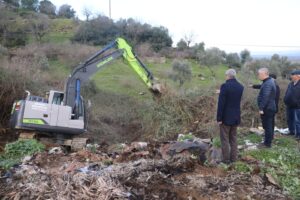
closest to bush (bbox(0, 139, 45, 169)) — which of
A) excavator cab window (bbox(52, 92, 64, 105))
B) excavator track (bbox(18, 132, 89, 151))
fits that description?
excavator track (bbox(18, 132, 89, 151))

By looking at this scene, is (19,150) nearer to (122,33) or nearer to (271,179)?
(271,179)

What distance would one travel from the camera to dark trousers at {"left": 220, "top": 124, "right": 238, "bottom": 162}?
7272mm

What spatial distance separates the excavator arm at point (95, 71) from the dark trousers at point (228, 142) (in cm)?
528

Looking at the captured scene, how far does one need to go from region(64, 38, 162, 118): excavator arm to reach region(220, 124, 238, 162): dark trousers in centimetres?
528

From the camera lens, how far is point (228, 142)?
733 centimetres

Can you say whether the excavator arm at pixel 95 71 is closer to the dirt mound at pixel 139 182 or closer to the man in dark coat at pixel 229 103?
the dirt mound at pixel 139 182

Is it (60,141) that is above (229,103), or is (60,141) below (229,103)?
below

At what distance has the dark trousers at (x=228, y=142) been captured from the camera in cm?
727

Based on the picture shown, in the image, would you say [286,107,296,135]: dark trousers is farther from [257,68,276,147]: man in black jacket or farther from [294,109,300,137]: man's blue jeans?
[257,68,276,147]: man in black jacket

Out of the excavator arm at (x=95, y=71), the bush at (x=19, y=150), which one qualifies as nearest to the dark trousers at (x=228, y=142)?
the bush at (x=19, y=150)

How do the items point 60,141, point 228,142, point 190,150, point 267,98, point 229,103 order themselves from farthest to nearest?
1. point 60,141
2. point 267,98
3. point 190,150
4. point 228,142
5. point 229,103

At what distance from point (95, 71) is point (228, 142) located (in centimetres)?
584

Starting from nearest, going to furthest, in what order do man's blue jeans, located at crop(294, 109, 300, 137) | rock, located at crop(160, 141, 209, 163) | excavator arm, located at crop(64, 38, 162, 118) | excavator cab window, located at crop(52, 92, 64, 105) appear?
rock, located at crop(160, 141, 209, 163), man's blue jeans, located at crop(294, 109, 300, 137), excavator cab window, located at crop(52, 92, 64, 105), excavator arm, located at crop(64, 38, 162, 118)

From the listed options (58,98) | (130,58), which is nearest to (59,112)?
(58,98)
